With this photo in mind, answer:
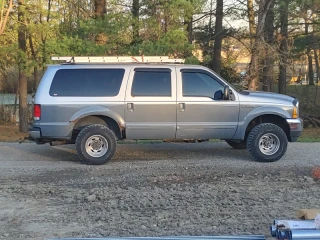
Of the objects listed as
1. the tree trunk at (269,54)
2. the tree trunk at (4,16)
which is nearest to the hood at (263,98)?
the tree trunk at (4,16)

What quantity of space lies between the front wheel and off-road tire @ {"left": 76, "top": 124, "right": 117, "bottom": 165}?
2836 mm

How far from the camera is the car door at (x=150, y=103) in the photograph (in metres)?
10.5

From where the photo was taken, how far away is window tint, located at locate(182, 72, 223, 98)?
35.0 feet

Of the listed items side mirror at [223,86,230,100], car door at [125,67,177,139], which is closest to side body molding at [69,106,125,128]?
car door at [125,67,177,139]

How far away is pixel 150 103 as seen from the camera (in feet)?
34.6

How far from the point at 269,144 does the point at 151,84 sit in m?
2.74

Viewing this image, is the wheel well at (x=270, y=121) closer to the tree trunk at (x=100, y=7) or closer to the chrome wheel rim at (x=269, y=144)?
the chrome wheel rim at (x=269, y=144)

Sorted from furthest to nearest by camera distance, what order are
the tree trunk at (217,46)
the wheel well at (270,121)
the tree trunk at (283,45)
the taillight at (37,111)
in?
the tree trunk at (217,46) < the tree trunk at (283,45) < the wheel well at (270,121) < the taillight at (37,111)

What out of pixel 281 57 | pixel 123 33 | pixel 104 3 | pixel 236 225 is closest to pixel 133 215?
pixel 236 225

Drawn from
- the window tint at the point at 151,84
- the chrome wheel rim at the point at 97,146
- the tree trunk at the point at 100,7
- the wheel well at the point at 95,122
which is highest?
the tree trunk at the point at 100,7

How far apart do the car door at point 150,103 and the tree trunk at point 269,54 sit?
12.7m

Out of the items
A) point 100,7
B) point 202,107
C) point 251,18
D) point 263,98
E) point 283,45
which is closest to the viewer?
point 202,107

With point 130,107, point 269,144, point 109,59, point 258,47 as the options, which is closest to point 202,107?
point 130,107

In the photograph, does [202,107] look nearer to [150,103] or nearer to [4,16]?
[150,103]
